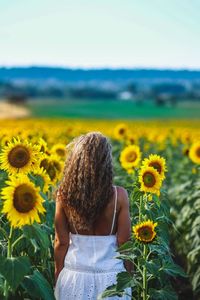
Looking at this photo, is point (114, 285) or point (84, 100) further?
point (84, 100)

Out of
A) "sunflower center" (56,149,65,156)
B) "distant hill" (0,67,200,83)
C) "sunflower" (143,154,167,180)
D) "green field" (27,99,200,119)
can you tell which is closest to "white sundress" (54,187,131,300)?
"sunflower" (143,154,167,180)

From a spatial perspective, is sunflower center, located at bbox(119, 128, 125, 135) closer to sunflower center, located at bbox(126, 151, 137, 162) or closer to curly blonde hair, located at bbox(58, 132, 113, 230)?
sunflower center, located at bbox(126, 151, 137, 162)

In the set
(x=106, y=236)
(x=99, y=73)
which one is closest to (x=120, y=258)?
(x=106, y=236)

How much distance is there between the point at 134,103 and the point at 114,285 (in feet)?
189

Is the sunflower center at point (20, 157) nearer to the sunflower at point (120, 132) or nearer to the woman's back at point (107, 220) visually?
the woman's back at point (107, 220)

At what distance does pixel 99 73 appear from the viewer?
127m

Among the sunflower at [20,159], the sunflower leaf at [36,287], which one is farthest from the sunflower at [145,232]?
the sunflower at [20,159]

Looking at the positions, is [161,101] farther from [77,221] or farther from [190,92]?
[77,221]

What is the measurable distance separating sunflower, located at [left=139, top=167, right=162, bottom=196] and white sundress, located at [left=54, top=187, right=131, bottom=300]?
59cm

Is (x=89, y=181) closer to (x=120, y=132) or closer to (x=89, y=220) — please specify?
(x=89, y=220)

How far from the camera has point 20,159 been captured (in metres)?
4.39

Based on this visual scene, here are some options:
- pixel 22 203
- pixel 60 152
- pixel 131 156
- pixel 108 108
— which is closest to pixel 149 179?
pixel 22 203

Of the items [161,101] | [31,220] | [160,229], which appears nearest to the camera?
[31,220]

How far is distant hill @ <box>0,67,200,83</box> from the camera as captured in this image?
116 meters
